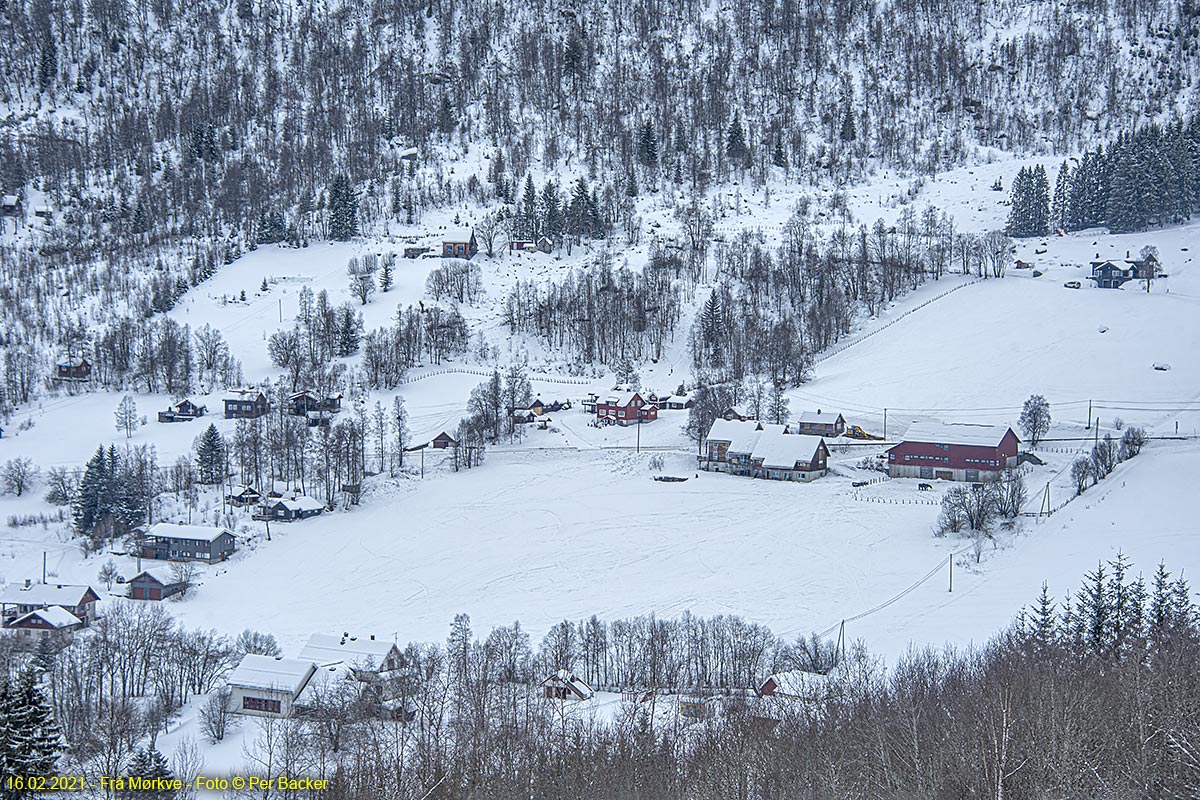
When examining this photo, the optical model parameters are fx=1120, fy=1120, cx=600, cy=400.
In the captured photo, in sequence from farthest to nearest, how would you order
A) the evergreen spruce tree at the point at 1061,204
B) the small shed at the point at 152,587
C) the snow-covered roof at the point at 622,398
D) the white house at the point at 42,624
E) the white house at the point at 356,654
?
1. the evergreen spruce tree at the point at 1061,204
2. the snow-covered roof at the point at 622,398
3. the small shed at the point at 152,587
4. the white house at the point at 42,624
5. the white house at the point at 356,654

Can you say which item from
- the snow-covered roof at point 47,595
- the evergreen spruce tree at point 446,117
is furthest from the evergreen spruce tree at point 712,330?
the evergreen spruce tree at point 446,117

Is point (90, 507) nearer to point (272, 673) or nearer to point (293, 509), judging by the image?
point (293, 509)

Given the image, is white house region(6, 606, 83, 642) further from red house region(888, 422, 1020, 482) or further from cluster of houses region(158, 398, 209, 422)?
red house region(888, 422, 1020, 482)

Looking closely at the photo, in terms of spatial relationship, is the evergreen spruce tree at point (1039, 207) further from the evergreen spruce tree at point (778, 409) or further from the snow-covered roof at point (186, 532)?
the snow-covered roof at point (186, 532)

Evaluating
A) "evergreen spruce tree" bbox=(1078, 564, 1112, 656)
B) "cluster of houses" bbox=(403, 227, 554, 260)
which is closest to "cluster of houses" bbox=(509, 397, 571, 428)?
"cluster of houses" bbox=(403, 227, 554, 260)

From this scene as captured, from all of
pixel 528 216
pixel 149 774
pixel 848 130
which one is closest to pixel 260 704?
pixel 149 774

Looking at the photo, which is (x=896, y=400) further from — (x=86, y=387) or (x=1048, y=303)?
(x=86, y=387)

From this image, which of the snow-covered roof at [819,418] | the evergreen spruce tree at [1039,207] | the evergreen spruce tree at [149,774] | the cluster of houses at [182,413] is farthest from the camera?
the evergreen spruce tree at [1039,207]
